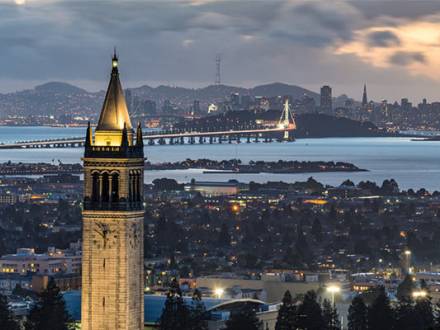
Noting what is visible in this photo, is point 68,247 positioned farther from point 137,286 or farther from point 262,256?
point 137,286

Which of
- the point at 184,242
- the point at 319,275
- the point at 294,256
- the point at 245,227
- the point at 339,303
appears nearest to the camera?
the point at 339,303

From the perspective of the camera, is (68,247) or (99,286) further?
(68,247)

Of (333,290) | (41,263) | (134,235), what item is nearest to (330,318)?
(333,290)

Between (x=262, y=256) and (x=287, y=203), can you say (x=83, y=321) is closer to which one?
(x=262, y=256)

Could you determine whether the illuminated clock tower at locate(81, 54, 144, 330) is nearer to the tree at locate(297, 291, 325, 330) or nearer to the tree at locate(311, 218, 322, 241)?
the tree at locate(297, 291, 325, 330)

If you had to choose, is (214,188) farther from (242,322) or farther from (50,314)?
(50,314)

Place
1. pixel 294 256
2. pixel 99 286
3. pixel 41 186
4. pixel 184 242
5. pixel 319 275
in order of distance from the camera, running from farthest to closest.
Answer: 1. pixel 41 186
2. pixel 184 242
3. pixel 294 256
4. pixel 319 275
5. pixel 99 286

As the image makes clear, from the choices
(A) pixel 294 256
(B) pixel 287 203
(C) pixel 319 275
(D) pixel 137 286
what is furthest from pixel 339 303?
(B) pixel 287 203
